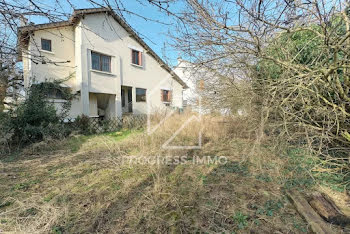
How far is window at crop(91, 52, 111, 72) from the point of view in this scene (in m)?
10.0

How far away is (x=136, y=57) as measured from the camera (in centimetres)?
1258

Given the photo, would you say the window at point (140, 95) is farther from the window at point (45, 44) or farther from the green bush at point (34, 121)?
the green bush at point (34, 121)

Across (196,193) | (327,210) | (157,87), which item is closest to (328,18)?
(327,210)

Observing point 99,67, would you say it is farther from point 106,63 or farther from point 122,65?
point 122,65

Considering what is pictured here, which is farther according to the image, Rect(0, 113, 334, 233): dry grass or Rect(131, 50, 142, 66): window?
Rect(131, 50, 142, 66): window

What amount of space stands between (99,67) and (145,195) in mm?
10081

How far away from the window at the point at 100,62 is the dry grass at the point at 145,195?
23.3ft

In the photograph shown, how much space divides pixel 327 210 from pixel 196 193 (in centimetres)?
181

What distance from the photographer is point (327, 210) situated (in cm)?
215

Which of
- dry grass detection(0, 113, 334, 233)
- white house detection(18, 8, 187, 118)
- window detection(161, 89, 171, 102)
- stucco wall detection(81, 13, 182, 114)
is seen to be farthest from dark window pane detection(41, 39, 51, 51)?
window detection(161, 89, 171, 102)

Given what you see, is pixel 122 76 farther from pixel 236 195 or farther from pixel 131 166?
pixel 236 195

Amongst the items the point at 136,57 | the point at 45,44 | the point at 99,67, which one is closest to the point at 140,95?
the point at 136,57

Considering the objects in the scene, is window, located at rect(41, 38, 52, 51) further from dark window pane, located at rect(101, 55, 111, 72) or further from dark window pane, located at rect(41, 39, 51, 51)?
dark window pane, located at rect(101, 55, 111, 72)

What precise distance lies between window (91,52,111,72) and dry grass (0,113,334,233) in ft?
23.3
